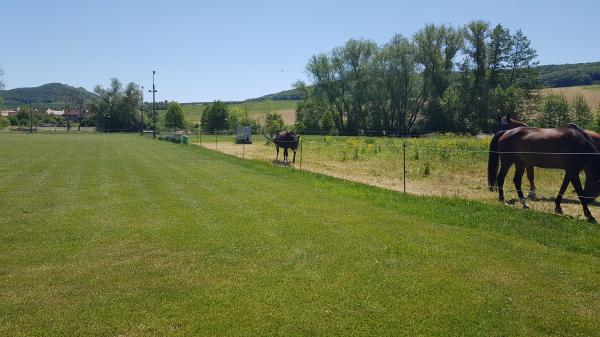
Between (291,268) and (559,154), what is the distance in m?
7.47

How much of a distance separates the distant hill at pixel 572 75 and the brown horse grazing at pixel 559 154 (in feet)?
313

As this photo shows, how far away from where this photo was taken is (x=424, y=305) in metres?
4.82

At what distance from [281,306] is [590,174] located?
8.50 metres

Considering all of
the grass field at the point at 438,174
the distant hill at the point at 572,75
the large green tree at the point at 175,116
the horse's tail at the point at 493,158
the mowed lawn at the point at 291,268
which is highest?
the distant hill at the point at 572,75

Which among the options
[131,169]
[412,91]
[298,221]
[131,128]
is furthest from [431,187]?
[131,128]

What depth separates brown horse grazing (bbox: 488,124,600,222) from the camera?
9.83 m

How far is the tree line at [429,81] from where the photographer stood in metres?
56.9

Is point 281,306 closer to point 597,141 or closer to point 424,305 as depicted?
point 424,305

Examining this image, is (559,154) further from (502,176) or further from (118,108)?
(118,108)

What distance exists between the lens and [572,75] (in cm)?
10675

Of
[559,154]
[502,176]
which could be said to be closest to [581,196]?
[559,154]

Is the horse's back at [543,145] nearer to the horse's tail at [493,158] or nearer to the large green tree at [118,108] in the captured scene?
the horse's tail at [493,158]

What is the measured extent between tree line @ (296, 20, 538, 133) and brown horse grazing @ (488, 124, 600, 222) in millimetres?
47261

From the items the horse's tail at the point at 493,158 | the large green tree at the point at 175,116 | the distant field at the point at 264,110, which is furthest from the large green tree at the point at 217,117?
the horse's tail at the point at 493,158
